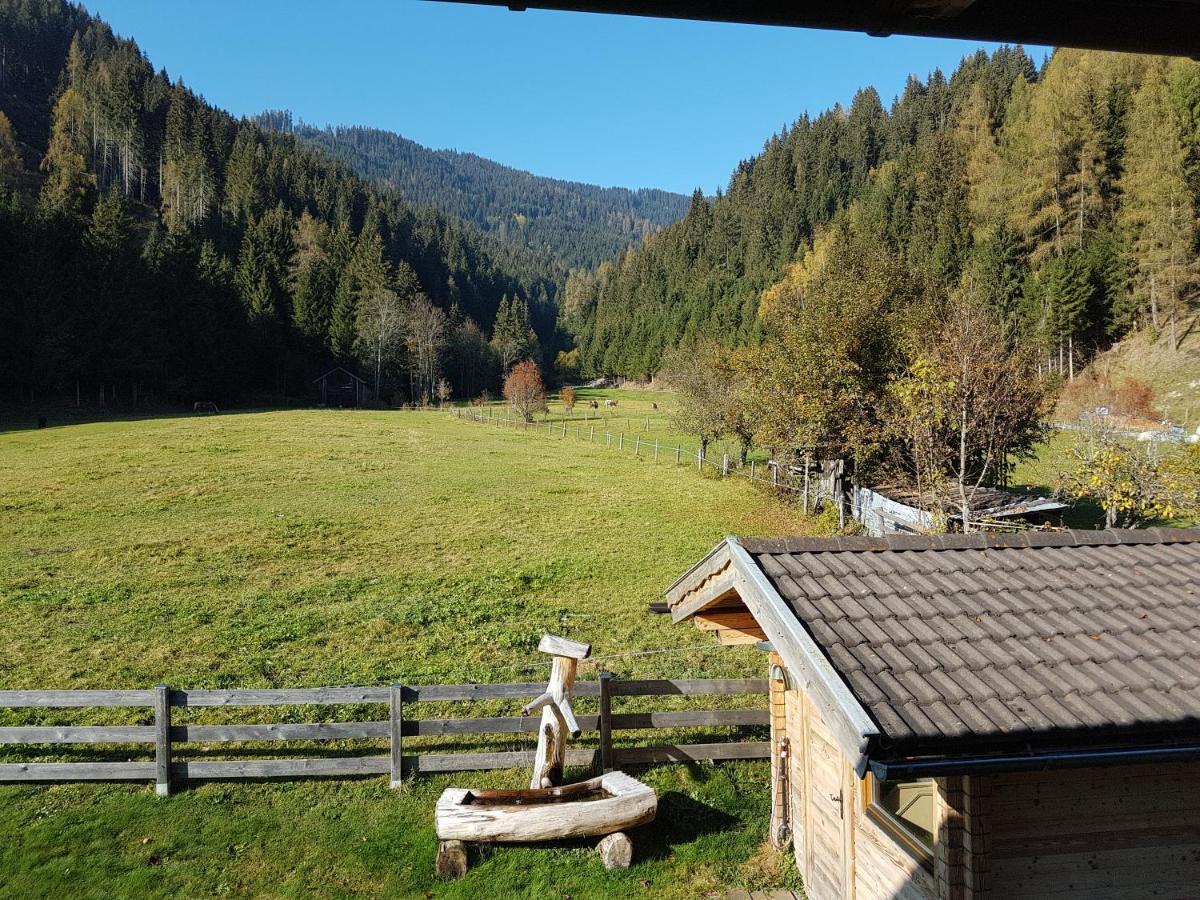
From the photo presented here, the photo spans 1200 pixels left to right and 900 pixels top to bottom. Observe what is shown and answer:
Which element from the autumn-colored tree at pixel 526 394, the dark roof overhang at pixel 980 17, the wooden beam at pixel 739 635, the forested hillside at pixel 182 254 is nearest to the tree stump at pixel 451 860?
the wooden beam at pixel 739 635

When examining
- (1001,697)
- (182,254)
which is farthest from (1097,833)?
(182,254)

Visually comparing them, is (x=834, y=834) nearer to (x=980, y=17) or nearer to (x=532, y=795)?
(x=532, y=795)

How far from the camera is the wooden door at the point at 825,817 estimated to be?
638 centimetres

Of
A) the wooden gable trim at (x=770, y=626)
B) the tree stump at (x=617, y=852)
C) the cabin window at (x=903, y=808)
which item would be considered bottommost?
the tree stump at (x=617, y=852)

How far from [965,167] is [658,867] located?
101965 millimetres

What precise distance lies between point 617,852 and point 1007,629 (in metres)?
5.09

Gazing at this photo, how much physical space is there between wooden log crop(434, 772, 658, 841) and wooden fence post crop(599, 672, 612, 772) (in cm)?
131

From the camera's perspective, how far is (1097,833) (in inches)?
186

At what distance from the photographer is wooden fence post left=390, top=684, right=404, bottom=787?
29.5 feet

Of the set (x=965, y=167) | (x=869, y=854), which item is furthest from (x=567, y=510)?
(x=965, y=167)

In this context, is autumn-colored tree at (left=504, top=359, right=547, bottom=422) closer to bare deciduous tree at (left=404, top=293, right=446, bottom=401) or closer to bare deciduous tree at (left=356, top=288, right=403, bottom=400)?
bare deciduous tree at (left=404, top=293, right=446, bottom=401)

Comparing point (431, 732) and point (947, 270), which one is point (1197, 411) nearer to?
point (947, 270)

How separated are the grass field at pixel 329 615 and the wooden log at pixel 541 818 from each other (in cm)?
38

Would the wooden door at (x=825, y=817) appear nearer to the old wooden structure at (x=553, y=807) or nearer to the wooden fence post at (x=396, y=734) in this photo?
the old wooden structure at (x=553, y=807)
